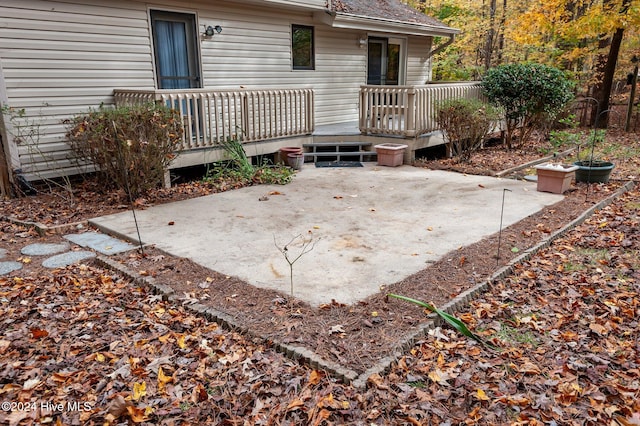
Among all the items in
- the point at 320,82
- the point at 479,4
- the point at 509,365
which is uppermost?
the point at 479,4

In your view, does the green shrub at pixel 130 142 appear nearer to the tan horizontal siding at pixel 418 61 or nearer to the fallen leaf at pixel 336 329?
the fallen leaf at pixel 336 329

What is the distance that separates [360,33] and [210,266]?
32.1 ft

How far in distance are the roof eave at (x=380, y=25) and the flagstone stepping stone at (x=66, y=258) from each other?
8038 mm

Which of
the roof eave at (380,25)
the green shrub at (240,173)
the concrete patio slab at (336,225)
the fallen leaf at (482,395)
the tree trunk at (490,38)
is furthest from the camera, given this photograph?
the tree trunk at (490,38)

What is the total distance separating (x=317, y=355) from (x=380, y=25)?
1047 centimetres

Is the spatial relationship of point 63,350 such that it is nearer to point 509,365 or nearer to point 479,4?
point 509,365

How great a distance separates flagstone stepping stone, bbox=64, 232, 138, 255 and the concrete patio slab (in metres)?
0.15

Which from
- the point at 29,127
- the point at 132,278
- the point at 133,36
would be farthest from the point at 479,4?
the point at 132,278

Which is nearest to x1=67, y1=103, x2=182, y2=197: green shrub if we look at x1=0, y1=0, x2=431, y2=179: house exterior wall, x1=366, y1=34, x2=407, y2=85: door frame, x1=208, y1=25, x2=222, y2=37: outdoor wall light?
x1=0, y1=0, x2=431, y2=179: house exterior wall

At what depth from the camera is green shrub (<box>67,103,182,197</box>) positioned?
5.94m

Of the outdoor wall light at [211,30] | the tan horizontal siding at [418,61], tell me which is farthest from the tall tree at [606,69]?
the outdoor wall light at [211,30]

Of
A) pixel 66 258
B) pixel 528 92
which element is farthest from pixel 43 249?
pixel 528 92

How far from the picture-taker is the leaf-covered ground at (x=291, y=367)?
242 centimetres

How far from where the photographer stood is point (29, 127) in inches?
265
